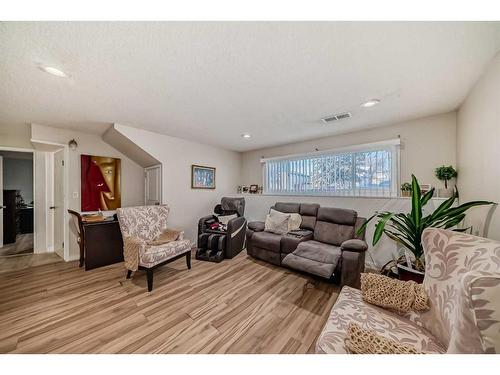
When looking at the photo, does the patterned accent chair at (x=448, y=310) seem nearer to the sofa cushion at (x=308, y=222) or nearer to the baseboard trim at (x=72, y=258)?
the sofa cushion at (x=308, y=222)

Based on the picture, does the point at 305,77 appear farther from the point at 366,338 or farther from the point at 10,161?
the point at 10,161

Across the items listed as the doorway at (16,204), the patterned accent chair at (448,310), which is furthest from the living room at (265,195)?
the doorway at (16,204)

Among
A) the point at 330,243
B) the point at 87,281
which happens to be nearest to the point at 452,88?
the point at 330,243

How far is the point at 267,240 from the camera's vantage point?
292 cm

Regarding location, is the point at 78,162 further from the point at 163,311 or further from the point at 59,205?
the point at 163,311

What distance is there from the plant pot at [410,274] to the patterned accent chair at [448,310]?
0.84 metres

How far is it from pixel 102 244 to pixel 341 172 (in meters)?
4.26

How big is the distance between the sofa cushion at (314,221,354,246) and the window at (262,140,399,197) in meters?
0.79

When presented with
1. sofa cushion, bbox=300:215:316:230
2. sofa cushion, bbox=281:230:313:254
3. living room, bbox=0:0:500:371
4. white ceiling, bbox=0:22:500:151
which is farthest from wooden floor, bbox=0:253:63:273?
sofa cushion, bbox=300:215:316:230

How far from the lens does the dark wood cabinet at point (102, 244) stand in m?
2.71

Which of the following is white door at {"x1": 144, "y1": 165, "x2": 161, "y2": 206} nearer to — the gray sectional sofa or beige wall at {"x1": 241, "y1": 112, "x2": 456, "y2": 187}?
the gray sectional sofa

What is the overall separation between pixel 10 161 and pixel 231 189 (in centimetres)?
653

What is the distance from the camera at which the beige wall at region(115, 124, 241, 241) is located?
328 centimetres
